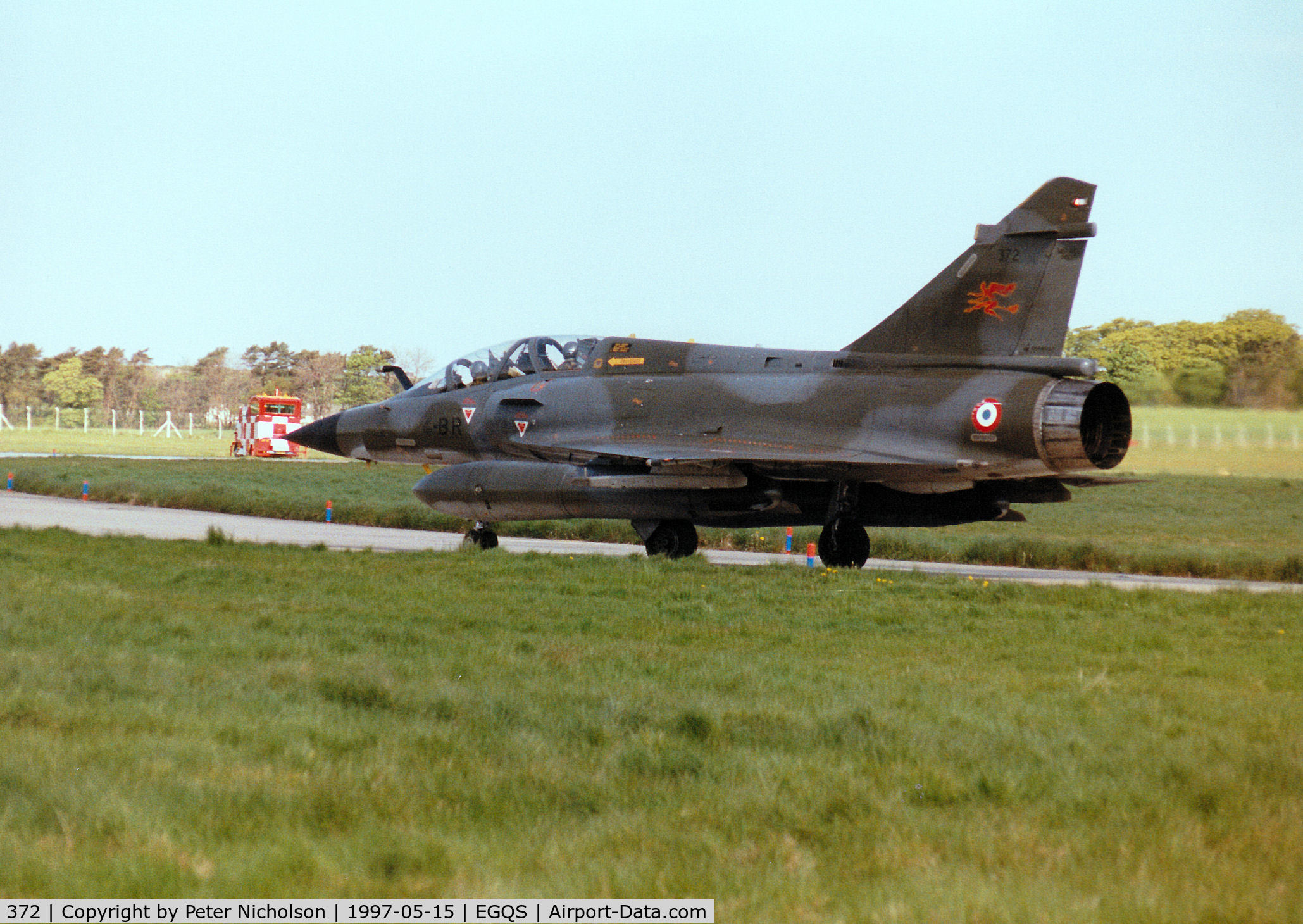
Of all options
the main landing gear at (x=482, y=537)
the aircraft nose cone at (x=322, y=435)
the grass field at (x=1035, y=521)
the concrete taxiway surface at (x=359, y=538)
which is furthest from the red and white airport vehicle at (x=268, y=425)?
the main landing gear at (x=482, y=537)

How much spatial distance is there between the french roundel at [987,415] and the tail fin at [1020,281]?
956 millimetres

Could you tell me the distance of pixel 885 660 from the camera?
8.15 m

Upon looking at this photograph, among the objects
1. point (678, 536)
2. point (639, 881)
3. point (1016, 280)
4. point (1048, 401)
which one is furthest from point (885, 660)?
point (678, 536)

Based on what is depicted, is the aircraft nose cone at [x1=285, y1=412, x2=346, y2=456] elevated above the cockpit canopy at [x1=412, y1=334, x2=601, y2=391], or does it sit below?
below

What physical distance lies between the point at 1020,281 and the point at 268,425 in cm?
4753

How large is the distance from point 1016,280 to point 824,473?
10.8ft

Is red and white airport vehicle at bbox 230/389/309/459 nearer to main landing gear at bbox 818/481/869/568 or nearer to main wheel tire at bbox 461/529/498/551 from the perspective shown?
main wheel tire at bbox 461/529/498/551

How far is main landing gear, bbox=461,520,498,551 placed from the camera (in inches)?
681

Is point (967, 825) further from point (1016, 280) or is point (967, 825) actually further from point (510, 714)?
point (1016, 280)

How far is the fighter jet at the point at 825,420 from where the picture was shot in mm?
13766

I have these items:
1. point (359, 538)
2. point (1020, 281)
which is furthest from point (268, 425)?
point (1020, 281)

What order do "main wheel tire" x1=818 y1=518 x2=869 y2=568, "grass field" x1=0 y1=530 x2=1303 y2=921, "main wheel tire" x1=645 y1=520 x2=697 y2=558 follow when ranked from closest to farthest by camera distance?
"grass field" x1=0 y1=530 x2=1303 y2=921
"main wheel tire" x1=818 y1=518 x2=869 y2=568
"main wheel tire" x1=645 y1=520 x2=697 y2=558

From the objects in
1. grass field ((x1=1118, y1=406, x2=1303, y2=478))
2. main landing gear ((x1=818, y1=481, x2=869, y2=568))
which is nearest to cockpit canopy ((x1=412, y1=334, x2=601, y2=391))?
main landing gear ((x1=818, y1=481, x2=869, y2=568))

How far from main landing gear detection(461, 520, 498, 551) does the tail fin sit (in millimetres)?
6877
